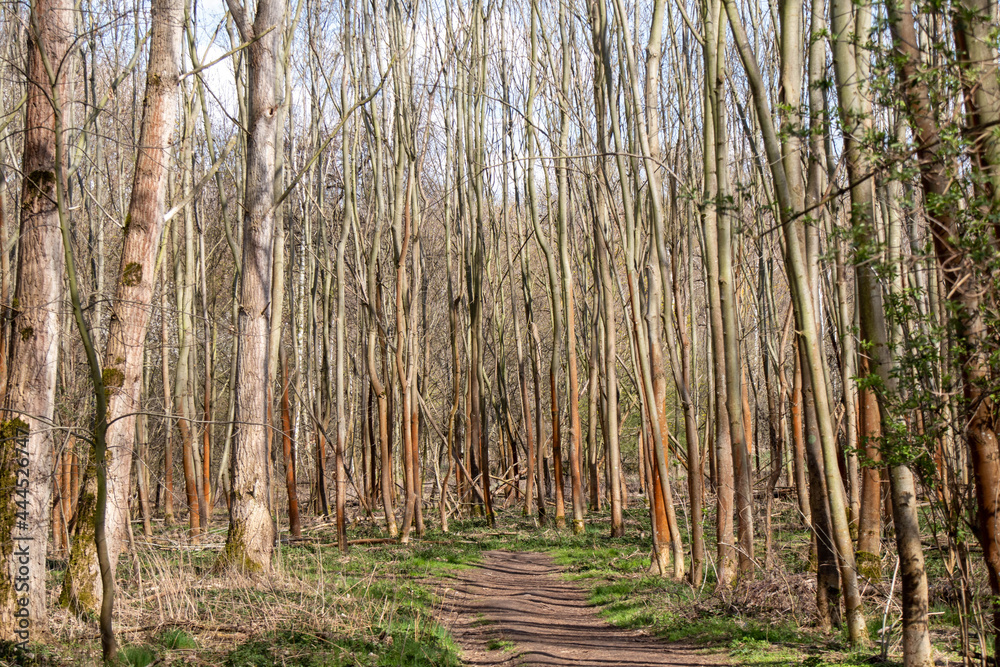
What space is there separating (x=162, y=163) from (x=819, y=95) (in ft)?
18.2

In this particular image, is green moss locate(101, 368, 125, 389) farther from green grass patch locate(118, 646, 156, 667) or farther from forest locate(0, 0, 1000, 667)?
green grass patch locate(118, 646, 156, 667)

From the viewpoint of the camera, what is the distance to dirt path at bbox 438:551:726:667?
565 cm

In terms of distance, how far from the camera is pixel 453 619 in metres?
7.00

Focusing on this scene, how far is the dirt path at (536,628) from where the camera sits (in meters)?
5.65

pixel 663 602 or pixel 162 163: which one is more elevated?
pixel 162 163

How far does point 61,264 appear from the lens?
5652mm

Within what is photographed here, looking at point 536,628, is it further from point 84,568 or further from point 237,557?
point 84,568

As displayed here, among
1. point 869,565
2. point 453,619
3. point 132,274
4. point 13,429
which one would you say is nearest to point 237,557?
point 453,619

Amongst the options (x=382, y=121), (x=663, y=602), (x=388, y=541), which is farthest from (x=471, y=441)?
(x=663, y=602)

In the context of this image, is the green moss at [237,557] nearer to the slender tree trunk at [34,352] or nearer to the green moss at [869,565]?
the slender tree trunk at [34,352]

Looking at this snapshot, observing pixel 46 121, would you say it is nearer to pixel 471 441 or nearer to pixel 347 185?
pixel 347 185

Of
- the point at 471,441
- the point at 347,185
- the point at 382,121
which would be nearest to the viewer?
the point at 347,185

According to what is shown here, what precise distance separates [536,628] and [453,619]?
0.75 meters

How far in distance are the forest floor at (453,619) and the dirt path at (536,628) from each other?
2 cm
